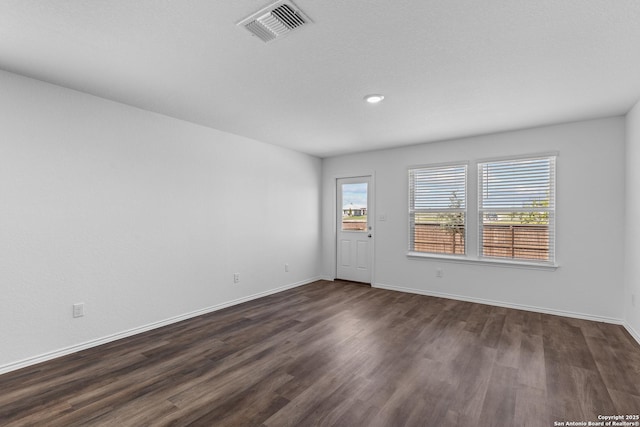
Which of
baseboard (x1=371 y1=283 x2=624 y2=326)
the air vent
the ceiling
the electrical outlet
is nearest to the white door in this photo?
baseboard (x1=371 y1=283 x2=624 y2=326)

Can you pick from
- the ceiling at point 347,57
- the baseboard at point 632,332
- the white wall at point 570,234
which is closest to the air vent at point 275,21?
the ceiling at point 347,57

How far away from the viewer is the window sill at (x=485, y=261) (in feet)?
13.5

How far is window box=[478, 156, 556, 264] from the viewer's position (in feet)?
13.4

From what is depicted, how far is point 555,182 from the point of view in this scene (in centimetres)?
402

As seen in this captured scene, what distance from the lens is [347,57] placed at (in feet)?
7.70

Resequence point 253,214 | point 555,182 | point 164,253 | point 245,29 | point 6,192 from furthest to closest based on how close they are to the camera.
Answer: point 253,214 < point 555,182 < point 164,253 < point 6,192 < point 245,29

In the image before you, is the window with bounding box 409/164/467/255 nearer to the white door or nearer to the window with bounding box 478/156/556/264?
the window with bounding box 478/156/556/264

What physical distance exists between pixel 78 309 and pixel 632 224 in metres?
5.91

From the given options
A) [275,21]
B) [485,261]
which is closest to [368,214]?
[485,261]

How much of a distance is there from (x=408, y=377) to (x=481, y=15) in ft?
8.60

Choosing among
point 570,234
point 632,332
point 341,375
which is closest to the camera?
point 341,375

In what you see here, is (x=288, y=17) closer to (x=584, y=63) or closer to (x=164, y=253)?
(x=584, y=63)

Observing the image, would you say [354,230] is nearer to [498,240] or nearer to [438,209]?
[438,209]

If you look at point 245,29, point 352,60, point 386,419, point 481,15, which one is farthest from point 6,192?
point 481,15
